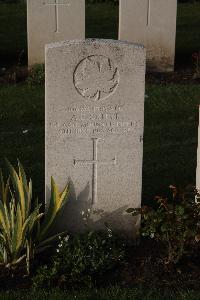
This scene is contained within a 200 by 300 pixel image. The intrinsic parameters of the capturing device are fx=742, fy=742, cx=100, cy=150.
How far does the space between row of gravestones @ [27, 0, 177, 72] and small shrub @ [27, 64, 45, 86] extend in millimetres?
412

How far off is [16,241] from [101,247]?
2.35 feet

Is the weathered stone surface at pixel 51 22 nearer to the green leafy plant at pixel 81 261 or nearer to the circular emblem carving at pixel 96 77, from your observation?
the circular emblem carving at pixel 96 77

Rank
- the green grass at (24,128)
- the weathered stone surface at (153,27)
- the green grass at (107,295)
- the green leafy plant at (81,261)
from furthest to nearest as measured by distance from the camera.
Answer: the weathered stone surface at (153,27), the green grass at (24,128), the green leafy plant at (81,261), the green grass at (107,295)

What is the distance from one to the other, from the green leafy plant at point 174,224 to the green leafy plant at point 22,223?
0.67 meters

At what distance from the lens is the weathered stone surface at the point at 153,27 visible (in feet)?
39.9

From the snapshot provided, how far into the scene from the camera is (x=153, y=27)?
40.9 feet

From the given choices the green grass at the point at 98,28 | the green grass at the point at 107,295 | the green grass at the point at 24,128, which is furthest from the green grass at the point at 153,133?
the green grass at the point at 98,28

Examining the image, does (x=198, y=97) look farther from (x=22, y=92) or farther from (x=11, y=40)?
(x=11, y=40)

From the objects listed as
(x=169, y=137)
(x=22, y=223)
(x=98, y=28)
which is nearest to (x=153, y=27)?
(x=169, y=137)

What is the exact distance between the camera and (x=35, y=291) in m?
5.70

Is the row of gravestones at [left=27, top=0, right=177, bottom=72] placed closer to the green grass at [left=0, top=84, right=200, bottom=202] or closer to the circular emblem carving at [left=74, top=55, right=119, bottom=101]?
the green grass at [left=0, top=84, right=200, bottom=202]

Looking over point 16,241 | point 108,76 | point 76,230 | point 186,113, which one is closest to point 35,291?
point 16,241

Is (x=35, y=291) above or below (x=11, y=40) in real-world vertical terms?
below

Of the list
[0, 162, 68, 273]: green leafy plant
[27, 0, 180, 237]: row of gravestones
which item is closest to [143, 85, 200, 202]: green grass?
[27, 0, 180, 237]: row of gravestones
